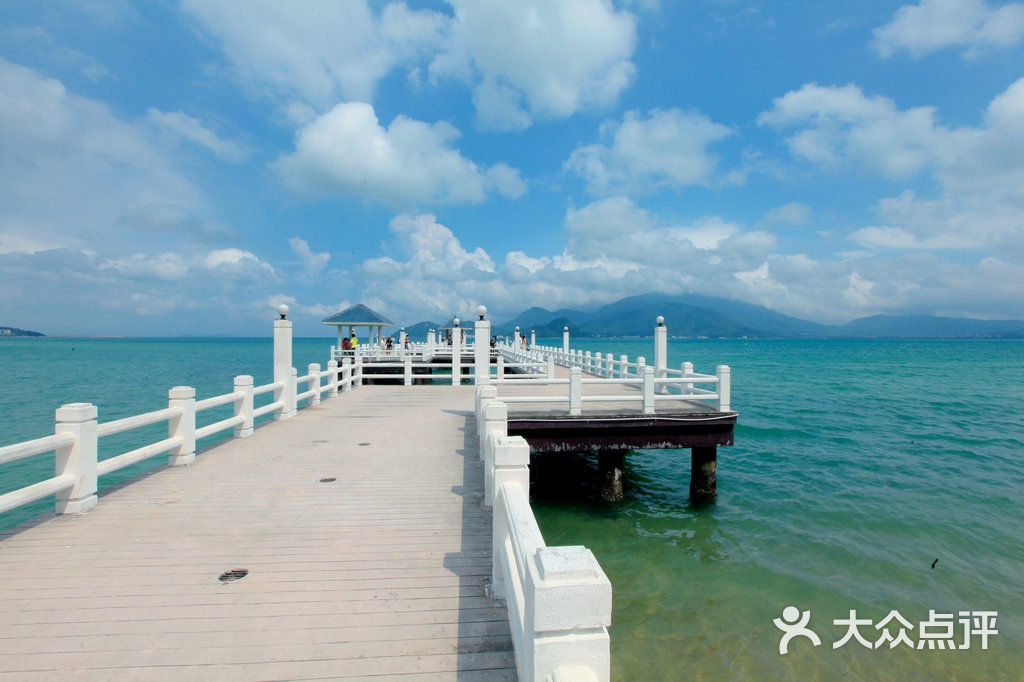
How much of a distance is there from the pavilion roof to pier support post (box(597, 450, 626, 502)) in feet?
73.8

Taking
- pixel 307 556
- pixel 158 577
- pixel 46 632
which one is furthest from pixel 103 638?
pixel 307 556

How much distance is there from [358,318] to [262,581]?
93.2 feet

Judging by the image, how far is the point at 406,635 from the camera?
341 cm

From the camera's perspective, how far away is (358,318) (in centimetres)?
3123

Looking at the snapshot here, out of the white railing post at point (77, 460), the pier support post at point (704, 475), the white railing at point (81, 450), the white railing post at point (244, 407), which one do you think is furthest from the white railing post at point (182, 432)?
the pier support post at point (704, 475)

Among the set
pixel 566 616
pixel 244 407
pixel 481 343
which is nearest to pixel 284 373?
pixel 244 407

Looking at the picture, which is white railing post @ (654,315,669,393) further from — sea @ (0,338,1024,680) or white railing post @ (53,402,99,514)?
white railing post @ (53,402,99,514)

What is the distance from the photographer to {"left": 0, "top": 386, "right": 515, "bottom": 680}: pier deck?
316cm

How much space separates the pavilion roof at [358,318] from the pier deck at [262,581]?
2384 cm

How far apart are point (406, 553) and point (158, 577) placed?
79.9 inches

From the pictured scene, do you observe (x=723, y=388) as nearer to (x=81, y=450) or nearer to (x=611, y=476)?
(x=611, y=476)

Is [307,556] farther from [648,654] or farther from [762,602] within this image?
[762,602]

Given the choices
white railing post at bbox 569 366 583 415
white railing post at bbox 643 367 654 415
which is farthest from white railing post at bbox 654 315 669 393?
white railing post at bbox 569 366 583 415

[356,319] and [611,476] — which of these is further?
[356,319]
